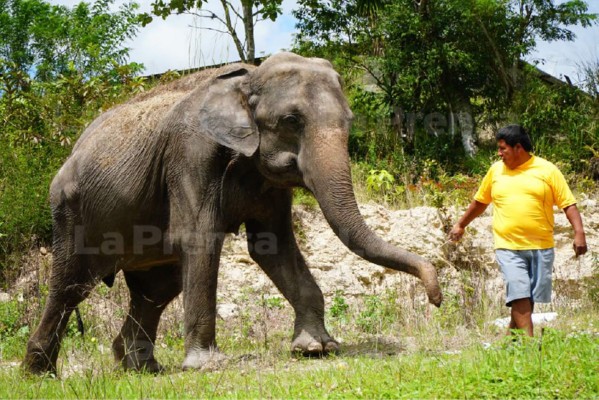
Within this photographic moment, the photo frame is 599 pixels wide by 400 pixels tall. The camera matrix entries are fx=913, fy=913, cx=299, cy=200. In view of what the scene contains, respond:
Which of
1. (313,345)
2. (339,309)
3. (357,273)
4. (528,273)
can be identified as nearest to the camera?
(528,273)

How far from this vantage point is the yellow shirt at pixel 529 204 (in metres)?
7.37

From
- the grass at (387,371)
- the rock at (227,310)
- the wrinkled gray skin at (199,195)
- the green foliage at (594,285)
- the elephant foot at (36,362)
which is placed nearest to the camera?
the grass at (387,371)

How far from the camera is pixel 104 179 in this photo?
816 centimetres

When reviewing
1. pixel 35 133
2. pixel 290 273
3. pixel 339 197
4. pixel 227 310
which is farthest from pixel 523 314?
pixel 35 133

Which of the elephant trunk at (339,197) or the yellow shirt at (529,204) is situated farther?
the yellow shirt at (529,204)

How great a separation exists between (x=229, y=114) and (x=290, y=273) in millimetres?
1494

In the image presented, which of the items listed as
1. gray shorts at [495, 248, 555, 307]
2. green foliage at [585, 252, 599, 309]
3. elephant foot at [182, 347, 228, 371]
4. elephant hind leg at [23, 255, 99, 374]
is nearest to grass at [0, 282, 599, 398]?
elephant foot at [182, 347, 228, 371]

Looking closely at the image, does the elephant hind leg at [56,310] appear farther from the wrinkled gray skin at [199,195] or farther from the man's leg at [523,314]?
the man's leg at [523,314]

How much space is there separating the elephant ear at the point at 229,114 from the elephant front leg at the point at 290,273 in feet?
2.80

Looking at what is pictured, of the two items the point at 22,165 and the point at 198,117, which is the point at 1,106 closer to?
the point at 22,165

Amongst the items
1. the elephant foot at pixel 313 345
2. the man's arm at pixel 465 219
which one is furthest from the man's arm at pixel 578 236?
the elephant foot at pixel 313 345

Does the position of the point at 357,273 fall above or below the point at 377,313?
above

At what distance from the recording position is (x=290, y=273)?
7945 millimetres

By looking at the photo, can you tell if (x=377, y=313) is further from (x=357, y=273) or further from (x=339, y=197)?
(x=339, y=197)
